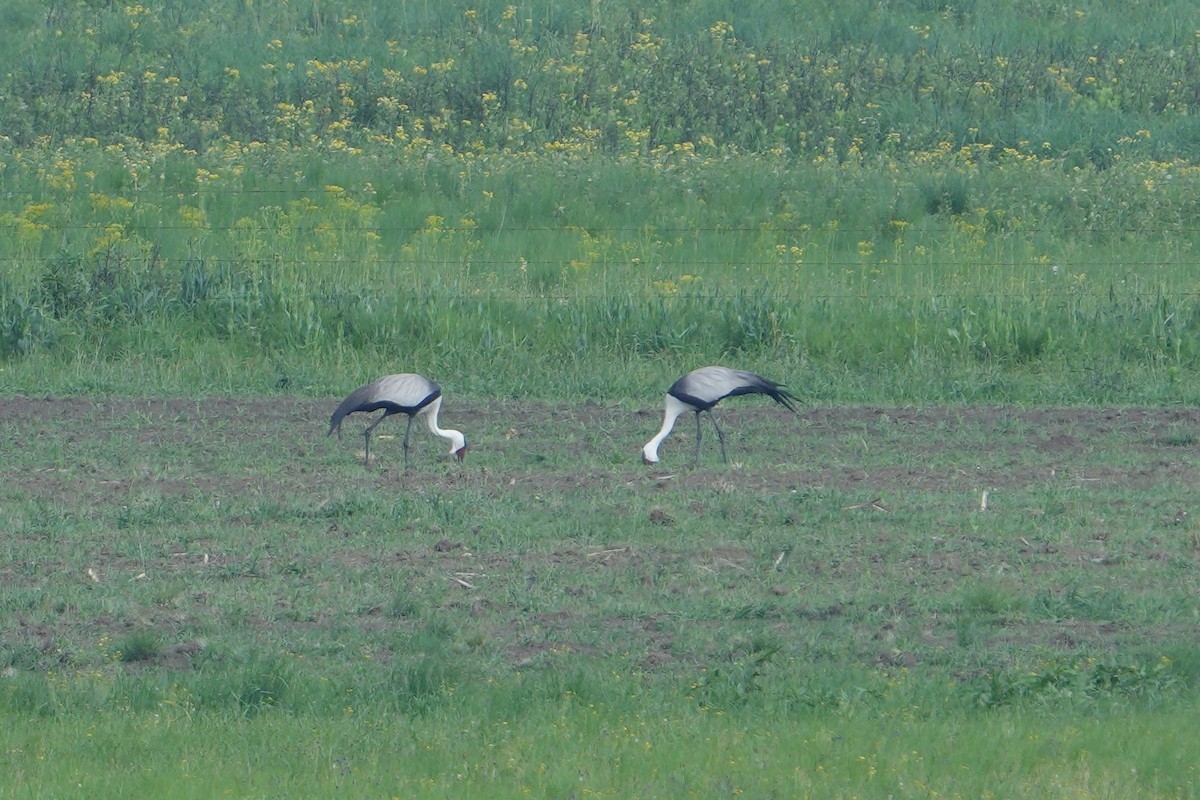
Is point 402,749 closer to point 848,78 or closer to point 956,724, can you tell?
point 956,724

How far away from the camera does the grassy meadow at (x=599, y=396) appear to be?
19.9 ft

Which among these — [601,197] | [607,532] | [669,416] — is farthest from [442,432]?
[601,197]

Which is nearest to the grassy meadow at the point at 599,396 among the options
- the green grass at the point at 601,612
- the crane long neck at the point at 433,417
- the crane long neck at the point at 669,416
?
the green grass at the point at 601,612

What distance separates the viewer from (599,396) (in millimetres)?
13109

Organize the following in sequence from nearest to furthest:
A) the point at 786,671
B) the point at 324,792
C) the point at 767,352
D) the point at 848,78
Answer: the point at 324,792, the point at 786,671, the point at 767,352, the point at 848,78

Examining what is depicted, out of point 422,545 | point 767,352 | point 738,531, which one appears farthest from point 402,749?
point 767,352

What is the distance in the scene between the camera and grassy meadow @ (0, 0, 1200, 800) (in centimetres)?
605

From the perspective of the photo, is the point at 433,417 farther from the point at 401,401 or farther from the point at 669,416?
the point at 669,416

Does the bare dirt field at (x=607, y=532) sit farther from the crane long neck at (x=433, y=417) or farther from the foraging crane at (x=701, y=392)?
the crane long neck at (x=433, y=417)

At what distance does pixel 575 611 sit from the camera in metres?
7.50

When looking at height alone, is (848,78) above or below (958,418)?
above

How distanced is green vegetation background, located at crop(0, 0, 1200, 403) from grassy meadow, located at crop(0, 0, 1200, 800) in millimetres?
71

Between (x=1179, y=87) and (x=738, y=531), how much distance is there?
17950 mm

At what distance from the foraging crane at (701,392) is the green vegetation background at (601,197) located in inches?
85.3
